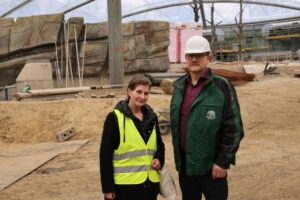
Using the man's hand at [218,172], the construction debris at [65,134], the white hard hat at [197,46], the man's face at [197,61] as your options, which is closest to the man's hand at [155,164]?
the man's hand at [218,172]

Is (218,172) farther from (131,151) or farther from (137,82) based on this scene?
(137,82)

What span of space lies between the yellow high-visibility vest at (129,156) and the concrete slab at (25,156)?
11.6 ft

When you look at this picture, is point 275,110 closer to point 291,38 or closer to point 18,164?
point 18,164

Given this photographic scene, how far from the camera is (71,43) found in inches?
695

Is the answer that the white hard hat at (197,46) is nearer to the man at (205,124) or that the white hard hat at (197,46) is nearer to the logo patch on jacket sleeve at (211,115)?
the man at (205,124)

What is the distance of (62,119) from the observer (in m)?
10.6

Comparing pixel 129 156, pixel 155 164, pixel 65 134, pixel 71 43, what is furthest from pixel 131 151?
pixel 71 43

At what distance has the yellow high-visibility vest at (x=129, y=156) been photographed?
2.58 m

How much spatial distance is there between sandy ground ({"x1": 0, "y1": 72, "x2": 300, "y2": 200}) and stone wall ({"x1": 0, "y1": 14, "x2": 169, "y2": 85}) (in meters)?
6.23

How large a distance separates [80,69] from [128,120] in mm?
15725

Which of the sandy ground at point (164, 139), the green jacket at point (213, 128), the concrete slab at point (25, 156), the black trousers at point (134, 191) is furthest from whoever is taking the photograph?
the concrete slab at point (25, 156)

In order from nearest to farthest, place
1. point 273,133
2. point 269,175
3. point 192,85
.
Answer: point 192,85, point 269,175, point 273,133

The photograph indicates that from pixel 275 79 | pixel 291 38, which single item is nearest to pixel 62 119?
pixel 275 79

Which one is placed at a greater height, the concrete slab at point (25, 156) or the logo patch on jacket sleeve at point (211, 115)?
the logo patch on jacket sleeve at point (211, 115)
